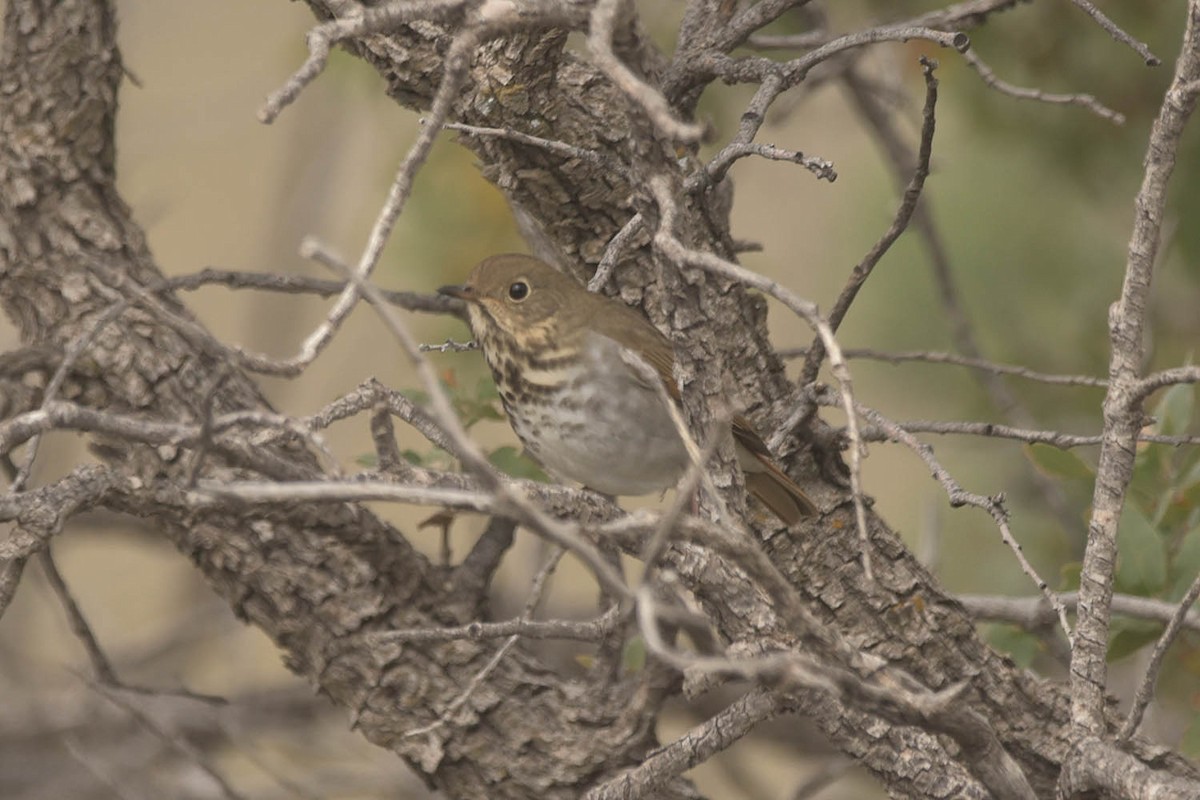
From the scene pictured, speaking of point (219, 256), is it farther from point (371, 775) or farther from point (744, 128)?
point (744, 128)

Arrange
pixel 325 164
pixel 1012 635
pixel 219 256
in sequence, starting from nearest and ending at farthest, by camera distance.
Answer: pixel 1012 635 < pixel 325 164 < pixel 219 256

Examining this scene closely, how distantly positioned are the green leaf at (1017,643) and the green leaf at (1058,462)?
362 millimetres

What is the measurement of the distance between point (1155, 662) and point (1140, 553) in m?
0.81

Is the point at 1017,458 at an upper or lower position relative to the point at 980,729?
upper

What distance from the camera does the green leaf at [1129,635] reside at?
9.02 ft

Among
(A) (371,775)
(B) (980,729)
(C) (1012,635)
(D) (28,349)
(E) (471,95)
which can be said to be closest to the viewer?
(B) (980,729)

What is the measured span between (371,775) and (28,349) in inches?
69.1

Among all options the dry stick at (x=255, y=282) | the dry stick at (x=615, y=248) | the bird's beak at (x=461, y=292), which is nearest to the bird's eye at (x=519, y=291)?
the bird's beak at (x=461, y=292)

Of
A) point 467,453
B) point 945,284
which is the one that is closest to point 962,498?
point 467,453

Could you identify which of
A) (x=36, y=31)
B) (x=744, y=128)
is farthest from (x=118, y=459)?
(x=744, y=128)

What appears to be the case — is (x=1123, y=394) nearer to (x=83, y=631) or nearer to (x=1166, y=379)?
(x=1166, y=379)

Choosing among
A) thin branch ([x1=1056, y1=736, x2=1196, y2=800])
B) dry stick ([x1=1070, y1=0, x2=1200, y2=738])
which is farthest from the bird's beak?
thin branch ([x1=1056, y1=736, x2=1196, y2=800])

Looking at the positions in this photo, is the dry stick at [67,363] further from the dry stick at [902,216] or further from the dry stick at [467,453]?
the dry stick at [902,216]

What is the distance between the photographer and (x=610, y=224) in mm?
2656
